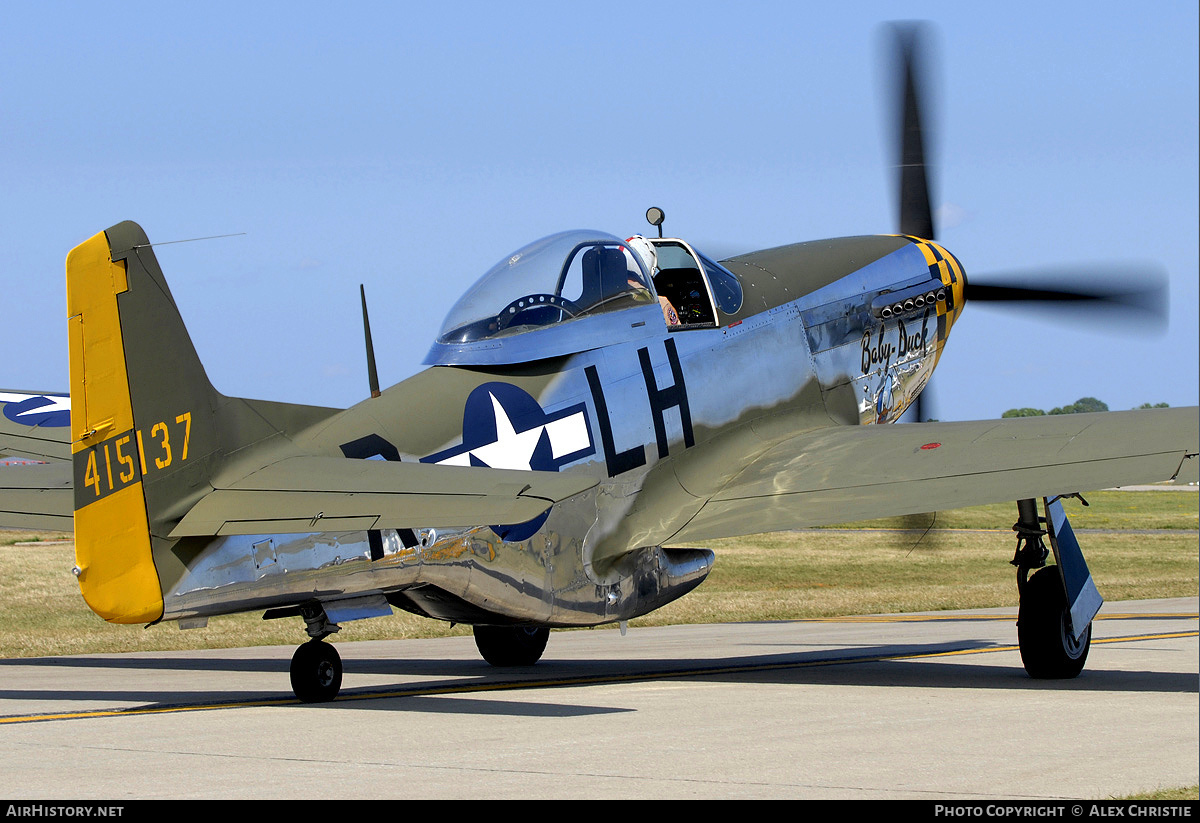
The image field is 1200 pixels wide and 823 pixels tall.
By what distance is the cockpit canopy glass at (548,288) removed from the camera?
11.0 meters

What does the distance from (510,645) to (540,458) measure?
4162 mm

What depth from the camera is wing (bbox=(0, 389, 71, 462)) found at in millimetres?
14469

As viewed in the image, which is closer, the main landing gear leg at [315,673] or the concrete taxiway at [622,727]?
the concrete taxiway at [622,727]

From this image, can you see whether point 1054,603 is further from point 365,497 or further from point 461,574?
point 365,497

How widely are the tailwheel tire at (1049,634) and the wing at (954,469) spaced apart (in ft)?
4.69

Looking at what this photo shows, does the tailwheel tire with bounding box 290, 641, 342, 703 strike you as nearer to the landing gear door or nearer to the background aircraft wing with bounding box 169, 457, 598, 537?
the background aircraft wing with bounding box 169, 457, 598, 537

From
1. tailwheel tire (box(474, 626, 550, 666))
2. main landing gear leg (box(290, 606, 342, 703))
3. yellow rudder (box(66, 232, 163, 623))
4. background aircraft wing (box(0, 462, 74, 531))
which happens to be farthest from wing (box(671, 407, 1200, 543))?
background aircraft wing (box(0, 462, 74, 531))

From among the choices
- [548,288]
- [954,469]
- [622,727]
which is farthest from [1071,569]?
[548,288]

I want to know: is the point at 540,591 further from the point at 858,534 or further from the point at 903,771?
the point at 858,534

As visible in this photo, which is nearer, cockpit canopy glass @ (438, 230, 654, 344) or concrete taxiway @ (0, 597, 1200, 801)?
concrete taxiway @ (0, 597, 1200, 801)

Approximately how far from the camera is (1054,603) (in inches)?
460

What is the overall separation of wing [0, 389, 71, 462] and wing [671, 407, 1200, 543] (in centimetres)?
708

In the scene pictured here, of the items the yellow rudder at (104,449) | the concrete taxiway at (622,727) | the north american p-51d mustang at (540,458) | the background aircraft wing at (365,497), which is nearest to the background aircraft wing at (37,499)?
the north american p-51d mustang at (540,458)

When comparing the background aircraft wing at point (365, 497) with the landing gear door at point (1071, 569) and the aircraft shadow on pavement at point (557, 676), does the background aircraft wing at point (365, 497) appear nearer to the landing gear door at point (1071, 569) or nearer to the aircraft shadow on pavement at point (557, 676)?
the aircraft shadow on pavement at point (557, 676)
